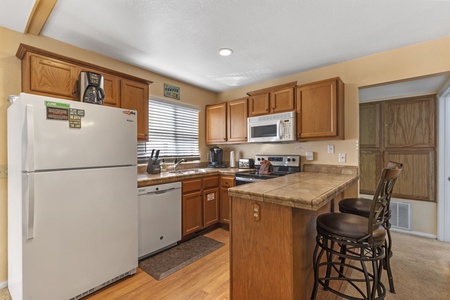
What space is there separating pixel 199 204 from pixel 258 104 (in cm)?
179

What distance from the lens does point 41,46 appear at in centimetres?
211

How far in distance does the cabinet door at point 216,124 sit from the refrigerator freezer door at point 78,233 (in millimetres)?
1963

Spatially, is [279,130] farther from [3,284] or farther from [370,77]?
[3,284]

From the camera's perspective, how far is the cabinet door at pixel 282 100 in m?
2.97

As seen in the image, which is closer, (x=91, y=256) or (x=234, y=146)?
(x=91, y=256)

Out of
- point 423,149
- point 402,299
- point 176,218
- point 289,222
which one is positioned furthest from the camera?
point 423,149

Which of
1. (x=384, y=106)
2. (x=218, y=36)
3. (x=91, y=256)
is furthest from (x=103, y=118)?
(x=384, y=106)

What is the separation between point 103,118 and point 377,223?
7.41ft

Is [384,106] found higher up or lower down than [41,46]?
lower down

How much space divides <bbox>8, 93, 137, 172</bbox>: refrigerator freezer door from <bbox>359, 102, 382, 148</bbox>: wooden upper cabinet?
4084 millimetres

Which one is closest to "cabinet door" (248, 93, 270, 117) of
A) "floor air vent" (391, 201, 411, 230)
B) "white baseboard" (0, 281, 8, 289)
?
"floor air vent" (391, 201, 411, 230)

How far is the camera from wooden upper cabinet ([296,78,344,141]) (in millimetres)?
2584

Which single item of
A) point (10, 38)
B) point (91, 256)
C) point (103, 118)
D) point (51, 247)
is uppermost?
point (10, 38)

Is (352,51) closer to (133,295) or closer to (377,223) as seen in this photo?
(377,223)
